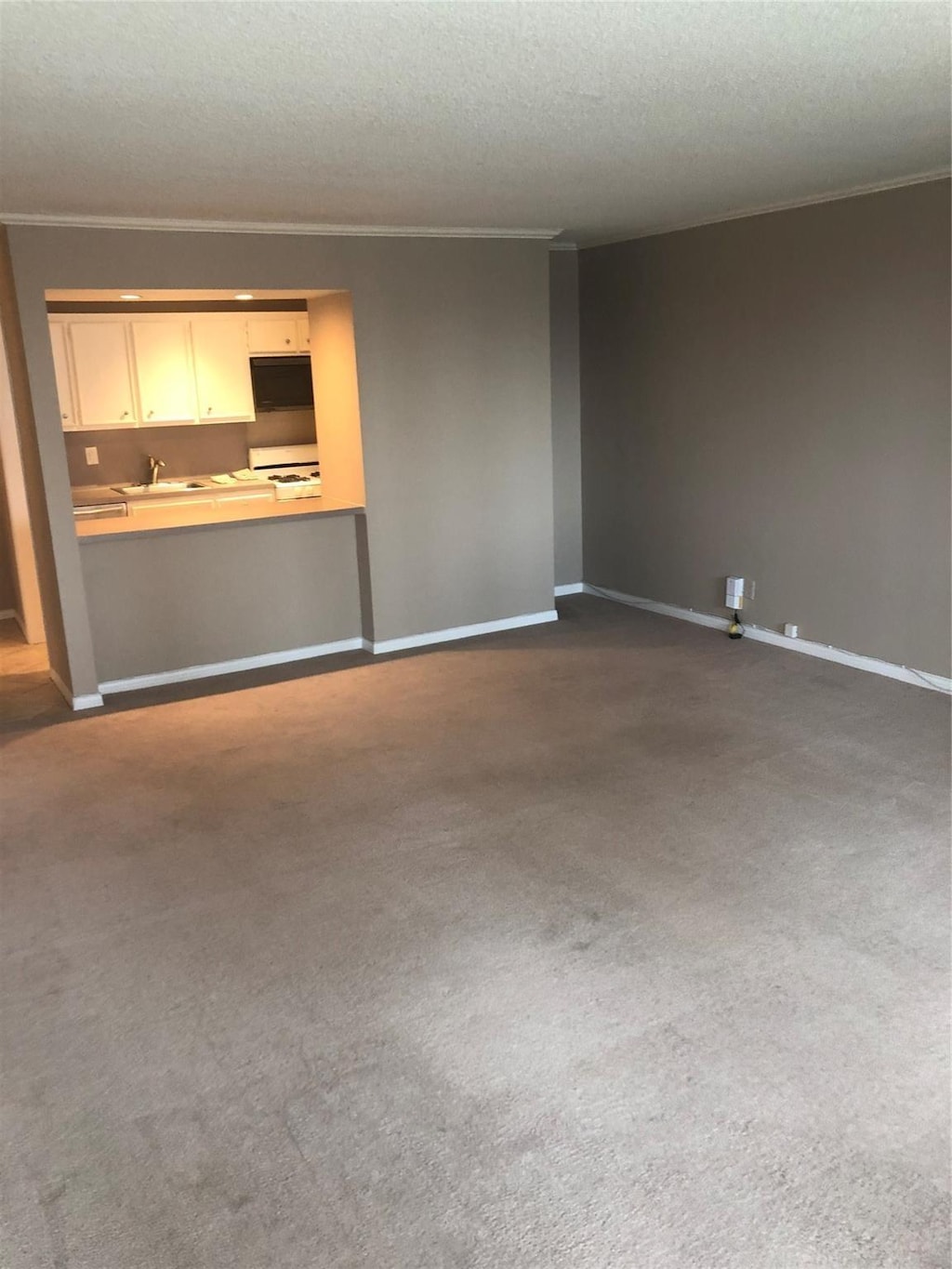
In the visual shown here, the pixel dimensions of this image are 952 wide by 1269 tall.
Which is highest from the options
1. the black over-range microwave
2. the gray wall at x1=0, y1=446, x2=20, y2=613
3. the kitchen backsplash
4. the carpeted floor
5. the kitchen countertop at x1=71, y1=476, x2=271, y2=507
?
the black over-range microwave

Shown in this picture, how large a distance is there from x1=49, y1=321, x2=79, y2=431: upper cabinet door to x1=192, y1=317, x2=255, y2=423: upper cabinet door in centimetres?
84

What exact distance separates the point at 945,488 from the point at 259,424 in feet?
16.5

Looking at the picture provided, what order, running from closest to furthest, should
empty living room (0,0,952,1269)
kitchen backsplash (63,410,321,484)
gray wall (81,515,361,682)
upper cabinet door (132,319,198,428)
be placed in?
empty living room (0,0,952,1269) < gray wall (81,515,361,682) < upper cabinet door (132,319,198,428) < kitchen backsplash (63,410,321,484)

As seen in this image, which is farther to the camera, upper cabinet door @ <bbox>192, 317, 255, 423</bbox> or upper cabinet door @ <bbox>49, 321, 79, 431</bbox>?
upper cabinet door @ <bbox>192, 317, 255, 423</bbox>

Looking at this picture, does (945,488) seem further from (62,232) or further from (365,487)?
(62,232)

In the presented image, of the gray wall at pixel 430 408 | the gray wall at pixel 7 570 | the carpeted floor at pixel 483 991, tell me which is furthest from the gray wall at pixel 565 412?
the gray wall at pixel 7 570

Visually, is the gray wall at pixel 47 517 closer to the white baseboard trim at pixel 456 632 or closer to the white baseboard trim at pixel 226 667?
the white baseboard trim at pixel 226 667

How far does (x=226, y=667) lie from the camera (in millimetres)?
5574

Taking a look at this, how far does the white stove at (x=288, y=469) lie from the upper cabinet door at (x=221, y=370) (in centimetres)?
47

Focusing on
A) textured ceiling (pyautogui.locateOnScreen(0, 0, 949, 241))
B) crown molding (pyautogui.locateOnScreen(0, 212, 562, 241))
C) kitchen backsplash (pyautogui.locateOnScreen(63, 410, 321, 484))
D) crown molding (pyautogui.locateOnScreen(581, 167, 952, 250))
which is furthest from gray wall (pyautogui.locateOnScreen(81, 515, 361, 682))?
crown molding (pyautogui.locateOnScreen(581, 167, 952, 250))

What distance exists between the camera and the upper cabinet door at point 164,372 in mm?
6836

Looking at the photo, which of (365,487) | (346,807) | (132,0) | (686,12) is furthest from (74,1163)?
(365,487)

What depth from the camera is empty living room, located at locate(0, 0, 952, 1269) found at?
7.12 ft

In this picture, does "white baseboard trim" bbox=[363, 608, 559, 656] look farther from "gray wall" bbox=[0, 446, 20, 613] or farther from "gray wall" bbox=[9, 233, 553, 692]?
"gray wall" bbox=[0, 446, 20, 613]
